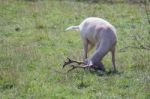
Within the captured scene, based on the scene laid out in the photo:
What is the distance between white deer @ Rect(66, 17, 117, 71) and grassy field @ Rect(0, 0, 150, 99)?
280 millimetres

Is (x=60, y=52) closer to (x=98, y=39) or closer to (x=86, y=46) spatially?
(x=86, y=46)

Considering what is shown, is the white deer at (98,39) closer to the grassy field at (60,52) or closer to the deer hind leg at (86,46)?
the deer hind leg at (86,46)

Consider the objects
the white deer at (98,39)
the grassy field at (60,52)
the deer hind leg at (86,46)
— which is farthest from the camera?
the deer hind leg at (86,46)

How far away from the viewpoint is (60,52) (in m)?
12.6

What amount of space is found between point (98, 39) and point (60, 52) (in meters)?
2.04

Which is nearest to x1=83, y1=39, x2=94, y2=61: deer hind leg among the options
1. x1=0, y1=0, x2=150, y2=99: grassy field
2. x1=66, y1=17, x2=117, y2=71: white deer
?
x1=66, y1=17, x2=117, y2=71: white deer

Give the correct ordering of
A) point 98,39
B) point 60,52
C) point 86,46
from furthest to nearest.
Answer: point 60,52 → point 86,46 → point 98,39

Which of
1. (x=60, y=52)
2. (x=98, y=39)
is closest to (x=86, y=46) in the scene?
(x=98, y=39)

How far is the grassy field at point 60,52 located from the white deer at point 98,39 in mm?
280

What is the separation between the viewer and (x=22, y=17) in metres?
17.3

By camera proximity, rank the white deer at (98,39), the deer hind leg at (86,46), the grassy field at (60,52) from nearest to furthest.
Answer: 1. the grassy field at (60,52)
2. the white deer at (98,39)
3. the deer hind leg at (86,46)

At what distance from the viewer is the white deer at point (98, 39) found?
33.3 feet

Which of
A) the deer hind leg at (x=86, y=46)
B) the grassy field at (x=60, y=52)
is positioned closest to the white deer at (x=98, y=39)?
the deer hind leg at (x=86, y=46)

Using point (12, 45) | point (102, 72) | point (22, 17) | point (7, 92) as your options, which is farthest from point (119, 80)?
point (22, 17)
